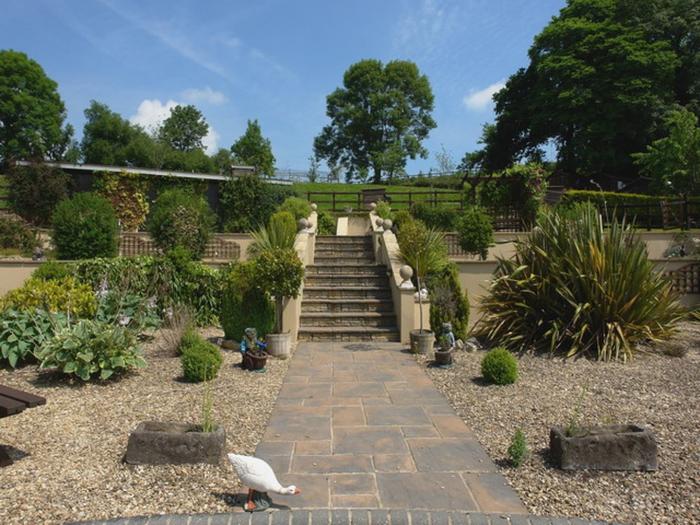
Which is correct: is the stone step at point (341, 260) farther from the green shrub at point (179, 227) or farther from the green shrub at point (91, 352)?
the green shrub at point (91, 352)

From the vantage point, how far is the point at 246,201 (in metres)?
18.4

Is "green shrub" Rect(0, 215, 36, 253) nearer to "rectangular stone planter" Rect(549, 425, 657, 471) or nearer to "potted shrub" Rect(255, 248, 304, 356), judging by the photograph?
"potted shrub" Rect(255, 248, 304, 356)

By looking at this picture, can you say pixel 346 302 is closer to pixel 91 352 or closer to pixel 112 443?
pixel 91 352

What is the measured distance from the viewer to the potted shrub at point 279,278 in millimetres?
7566

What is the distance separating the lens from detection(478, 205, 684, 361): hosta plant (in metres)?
7.34

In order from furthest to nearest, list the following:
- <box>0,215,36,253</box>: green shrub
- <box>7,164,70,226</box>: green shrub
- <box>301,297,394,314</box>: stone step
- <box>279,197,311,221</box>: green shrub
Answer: <box>7,164,70,226</box>: green shrub, <box>279,197,311,221</box>: green shrub, <box>0,215,36,253</box>: green shrub, <box>301,297,394,314</box>: stone step

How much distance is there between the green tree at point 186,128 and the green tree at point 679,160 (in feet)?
156

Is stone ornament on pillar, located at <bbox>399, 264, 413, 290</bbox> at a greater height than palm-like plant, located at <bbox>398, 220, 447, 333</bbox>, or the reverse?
palm-like plant, located at <bbox>398, 220, 447, 333</bbox>

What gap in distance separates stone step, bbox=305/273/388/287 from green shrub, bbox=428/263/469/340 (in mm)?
2239

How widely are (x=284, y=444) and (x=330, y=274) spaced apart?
679 centimetres

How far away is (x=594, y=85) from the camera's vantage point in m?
27.6

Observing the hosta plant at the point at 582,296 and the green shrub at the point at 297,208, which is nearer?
the hosta plant at the point at 582,296

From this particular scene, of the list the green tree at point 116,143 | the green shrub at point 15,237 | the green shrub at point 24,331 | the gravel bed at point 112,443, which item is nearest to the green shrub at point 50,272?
the green shrub at point 24,331

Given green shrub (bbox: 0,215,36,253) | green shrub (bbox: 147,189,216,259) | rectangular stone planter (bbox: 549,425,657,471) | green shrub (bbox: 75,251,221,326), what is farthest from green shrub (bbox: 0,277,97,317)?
green shrub (bbox: 0,215,36,253)
